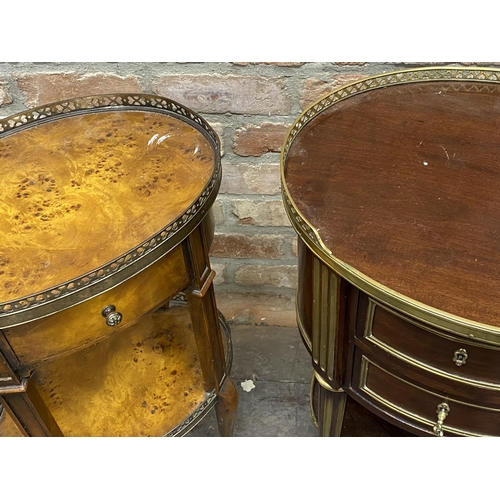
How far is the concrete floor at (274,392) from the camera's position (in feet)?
3.67

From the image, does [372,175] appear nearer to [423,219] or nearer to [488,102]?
[423,219]

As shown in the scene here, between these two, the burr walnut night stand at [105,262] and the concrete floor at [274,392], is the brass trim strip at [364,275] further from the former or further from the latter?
the concrete floor at [274,392]

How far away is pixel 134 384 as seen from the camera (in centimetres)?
107

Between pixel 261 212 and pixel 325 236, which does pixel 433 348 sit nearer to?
pixel 325 236

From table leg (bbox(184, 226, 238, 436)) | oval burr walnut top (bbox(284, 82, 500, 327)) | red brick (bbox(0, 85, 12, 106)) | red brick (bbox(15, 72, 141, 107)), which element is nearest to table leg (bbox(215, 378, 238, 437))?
table leg (bbox(184, 226, 238, 436))

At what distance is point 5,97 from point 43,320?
0.67 m

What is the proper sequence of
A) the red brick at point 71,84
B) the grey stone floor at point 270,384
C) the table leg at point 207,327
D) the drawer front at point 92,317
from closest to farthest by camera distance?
the drawer front at point 92,317
the table leg at point 207,327
the red brick at point 71,84
the grey stone floor at point 270,384

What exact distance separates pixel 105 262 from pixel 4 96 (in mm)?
649

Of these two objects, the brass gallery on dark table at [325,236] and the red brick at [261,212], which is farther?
the red brick at [261,212]

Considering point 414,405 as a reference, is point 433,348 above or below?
above

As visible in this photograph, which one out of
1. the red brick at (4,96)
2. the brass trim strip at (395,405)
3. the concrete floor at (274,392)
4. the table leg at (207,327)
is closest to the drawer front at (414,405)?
the brass trim strip at (395,405)

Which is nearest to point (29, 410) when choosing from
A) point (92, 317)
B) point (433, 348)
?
point (92, 317)

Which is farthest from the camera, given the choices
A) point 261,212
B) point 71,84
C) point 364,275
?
point 261,212

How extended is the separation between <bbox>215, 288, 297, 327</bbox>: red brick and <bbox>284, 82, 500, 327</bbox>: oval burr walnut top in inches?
26.8
